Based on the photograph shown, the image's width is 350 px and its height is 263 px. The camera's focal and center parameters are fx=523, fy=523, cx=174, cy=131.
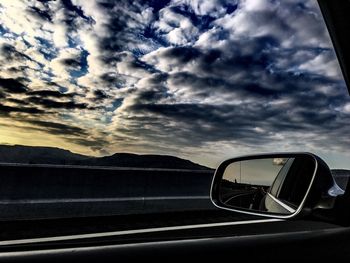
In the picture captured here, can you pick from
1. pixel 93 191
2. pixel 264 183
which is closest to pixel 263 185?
pixel 264 183

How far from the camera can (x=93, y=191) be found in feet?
37.0

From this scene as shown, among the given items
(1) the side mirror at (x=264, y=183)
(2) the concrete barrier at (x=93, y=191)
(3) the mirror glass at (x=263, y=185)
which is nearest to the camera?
(1) the side mirror at (x=264, y=183)

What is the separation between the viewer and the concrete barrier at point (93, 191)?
10094 mm

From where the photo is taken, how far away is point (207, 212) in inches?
447

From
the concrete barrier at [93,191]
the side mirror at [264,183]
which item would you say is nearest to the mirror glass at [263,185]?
the side mirror at [264,183]

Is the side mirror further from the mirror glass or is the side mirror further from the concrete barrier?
the concrete barrier

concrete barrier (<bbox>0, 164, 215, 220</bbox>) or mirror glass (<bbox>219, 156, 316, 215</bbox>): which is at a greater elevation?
concrete barrier (<bbox>0, 164, 215, 220</bbox>)

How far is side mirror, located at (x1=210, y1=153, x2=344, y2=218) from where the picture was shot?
207 cm

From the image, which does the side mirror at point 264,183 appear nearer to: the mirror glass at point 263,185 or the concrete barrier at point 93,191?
the mirror glass at point 263,185

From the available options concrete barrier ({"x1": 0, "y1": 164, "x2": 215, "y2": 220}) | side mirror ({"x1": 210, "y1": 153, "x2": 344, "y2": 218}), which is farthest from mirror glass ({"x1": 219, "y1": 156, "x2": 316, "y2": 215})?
concrete barrier ({"x1": 0, "y1": 164, "x2": 215, "y2": 220})

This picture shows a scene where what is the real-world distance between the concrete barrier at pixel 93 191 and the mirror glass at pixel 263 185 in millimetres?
7923

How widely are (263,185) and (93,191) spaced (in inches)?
363

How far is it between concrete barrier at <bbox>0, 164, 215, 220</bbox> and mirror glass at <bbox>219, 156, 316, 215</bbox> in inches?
312

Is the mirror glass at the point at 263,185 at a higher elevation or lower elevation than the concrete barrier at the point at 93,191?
lower
